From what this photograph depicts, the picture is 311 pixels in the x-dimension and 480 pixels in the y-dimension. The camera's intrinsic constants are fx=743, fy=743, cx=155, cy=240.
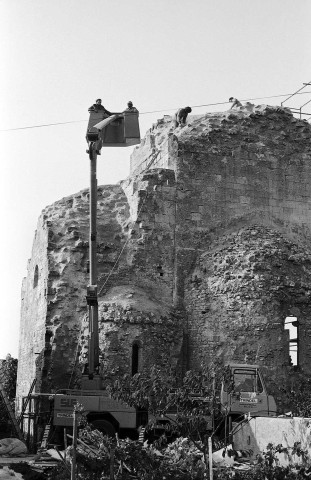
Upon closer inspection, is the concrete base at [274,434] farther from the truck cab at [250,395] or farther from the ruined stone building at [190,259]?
the ruined stone building at [190,259]

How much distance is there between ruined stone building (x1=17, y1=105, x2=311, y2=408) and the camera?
1775cm

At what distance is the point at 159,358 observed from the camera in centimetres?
1761

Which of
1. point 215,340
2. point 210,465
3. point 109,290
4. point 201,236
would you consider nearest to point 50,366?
point 109,290

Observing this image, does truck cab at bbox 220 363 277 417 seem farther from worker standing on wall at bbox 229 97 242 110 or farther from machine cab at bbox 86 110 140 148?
worker standing on wall at bbox 229 97 242 110

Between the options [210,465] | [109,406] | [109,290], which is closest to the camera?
[210,465]

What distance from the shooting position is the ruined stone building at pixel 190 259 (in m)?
17.8

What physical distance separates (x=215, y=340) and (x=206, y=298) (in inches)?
45.2

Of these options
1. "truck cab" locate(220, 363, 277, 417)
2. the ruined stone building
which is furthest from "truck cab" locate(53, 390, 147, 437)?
the ruined stone building

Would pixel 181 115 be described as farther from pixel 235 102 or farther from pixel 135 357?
pixel 135 357

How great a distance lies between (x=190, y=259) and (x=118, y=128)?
13.5 ft

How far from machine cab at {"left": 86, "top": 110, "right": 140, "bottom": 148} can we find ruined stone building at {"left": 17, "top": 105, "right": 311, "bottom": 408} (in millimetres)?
2383

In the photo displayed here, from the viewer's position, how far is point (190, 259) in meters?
19.6

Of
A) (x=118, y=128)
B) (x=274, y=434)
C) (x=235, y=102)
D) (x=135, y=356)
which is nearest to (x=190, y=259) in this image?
(x=135, y=356)

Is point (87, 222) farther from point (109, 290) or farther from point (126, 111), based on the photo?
point (126, 111)
